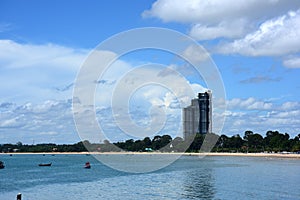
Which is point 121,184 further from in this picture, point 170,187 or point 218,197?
point 218,197

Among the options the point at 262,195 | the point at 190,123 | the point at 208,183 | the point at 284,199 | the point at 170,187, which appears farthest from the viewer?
the point at 190,123

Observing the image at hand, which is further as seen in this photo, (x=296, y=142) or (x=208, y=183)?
(x=296, y=142)

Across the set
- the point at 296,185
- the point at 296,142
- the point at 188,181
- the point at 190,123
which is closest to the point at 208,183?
the point at 188,181

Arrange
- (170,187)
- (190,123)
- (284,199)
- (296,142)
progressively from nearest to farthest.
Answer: (284,199)
(170,187)
(190,123)
(296,142)

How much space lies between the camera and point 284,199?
174 ft

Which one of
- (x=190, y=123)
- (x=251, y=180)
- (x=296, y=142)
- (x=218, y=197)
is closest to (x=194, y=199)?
(x=218, y=197)

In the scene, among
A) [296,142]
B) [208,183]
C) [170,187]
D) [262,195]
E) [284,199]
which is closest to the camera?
[284,199]

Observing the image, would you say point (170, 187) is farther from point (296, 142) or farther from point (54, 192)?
point (296, 142)

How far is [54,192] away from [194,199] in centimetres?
1956

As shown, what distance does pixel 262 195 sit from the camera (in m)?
57.1

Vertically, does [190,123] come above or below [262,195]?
above

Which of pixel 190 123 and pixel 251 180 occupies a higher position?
pixel 190 123

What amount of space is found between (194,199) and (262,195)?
9.13 m

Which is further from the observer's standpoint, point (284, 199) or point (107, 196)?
point (107, 196)
